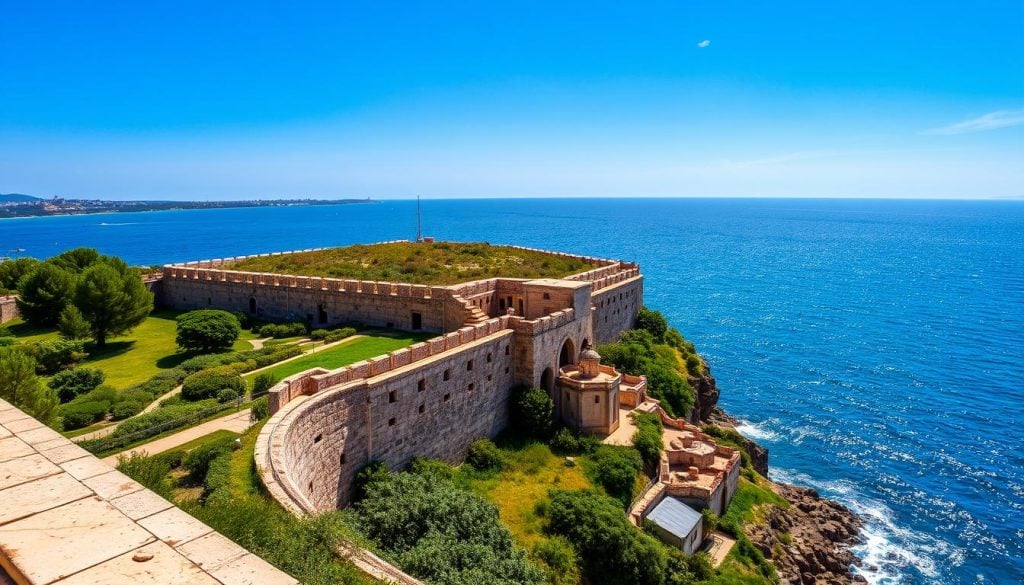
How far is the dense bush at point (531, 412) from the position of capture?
110ft

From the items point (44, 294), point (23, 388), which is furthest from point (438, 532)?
point (44, 294)

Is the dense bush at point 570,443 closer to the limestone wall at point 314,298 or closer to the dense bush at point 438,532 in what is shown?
the limestone wall at point 314,298

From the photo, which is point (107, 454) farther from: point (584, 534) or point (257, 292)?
point (257, 292)

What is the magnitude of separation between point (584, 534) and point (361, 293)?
2265 cm

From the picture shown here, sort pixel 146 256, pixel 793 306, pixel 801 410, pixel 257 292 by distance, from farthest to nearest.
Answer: pixel 146 256, pixel 793 306, pixel 801 410, pixel 257 292

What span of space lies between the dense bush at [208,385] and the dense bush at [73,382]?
4.40 metres

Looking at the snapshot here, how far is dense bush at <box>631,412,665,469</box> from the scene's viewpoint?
3434cm

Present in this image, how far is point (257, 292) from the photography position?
45406 millimetres

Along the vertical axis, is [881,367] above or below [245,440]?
below

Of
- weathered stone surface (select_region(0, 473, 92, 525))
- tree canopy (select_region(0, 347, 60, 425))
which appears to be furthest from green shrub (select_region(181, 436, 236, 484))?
weathered stone surface (select_region(0, 473, 92, 525))

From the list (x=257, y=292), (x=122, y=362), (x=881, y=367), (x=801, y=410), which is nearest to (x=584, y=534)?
(x=122, y=362)

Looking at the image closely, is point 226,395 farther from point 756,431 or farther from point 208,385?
point 756,431

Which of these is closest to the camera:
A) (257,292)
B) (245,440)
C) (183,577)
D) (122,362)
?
(183,577)

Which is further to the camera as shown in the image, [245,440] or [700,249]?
[700,249]
